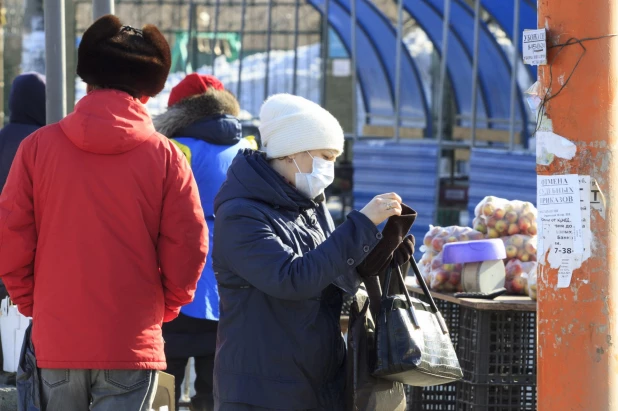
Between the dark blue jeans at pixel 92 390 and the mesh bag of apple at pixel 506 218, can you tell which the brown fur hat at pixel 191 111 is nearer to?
the mesh bag of apple at pixel 506 218

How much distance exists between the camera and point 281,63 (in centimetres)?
1267

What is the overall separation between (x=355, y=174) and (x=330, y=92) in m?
2.76

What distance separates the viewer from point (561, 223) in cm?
310

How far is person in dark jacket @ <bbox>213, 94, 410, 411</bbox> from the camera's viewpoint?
9.78 feet

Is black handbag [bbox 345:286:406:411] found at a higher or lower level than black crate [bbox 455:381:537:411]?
higher

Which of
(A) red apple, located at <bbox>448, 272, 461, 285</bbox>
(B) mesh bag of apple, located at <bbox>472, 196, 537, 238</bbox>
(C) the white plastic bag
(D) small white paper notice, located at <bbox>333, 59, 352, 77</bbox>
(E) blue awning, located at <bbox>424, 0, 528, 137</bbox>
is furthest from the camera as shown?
(D) small white paper notice, located at <bbox>333, 59, 352, 77</bbox>

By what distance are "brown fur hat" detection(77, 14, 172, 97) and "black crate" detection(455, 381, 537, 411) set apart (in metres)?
2.10

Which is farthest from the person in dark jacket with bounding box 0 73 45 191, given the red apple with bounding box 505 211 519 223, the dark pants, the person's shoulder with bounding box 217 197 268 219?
the person's shoulder with bounding box 217 197 268 219

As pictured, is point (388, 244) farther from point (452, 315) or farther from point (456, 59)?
point (456, 59)

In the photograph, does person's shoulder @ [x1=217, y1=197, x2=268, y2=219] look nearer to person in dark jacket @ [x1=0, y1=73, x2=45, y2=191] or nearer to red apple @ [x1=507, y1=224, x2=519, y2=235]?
red apple @ [x1=507, y1=224, x2=519, y2=235]

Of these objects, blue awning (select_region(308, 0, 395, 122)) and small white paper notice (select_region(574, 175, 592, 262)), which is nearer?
small white paper notice (select_region(574, 175, 592, 262))

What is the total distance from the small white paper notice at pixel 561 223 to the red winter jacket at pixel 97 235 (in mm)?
1084

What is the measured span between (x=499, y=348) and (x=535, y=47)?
1.84 metres

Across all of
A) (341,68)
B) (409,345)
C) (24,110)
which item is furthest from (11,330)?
(341,68)
